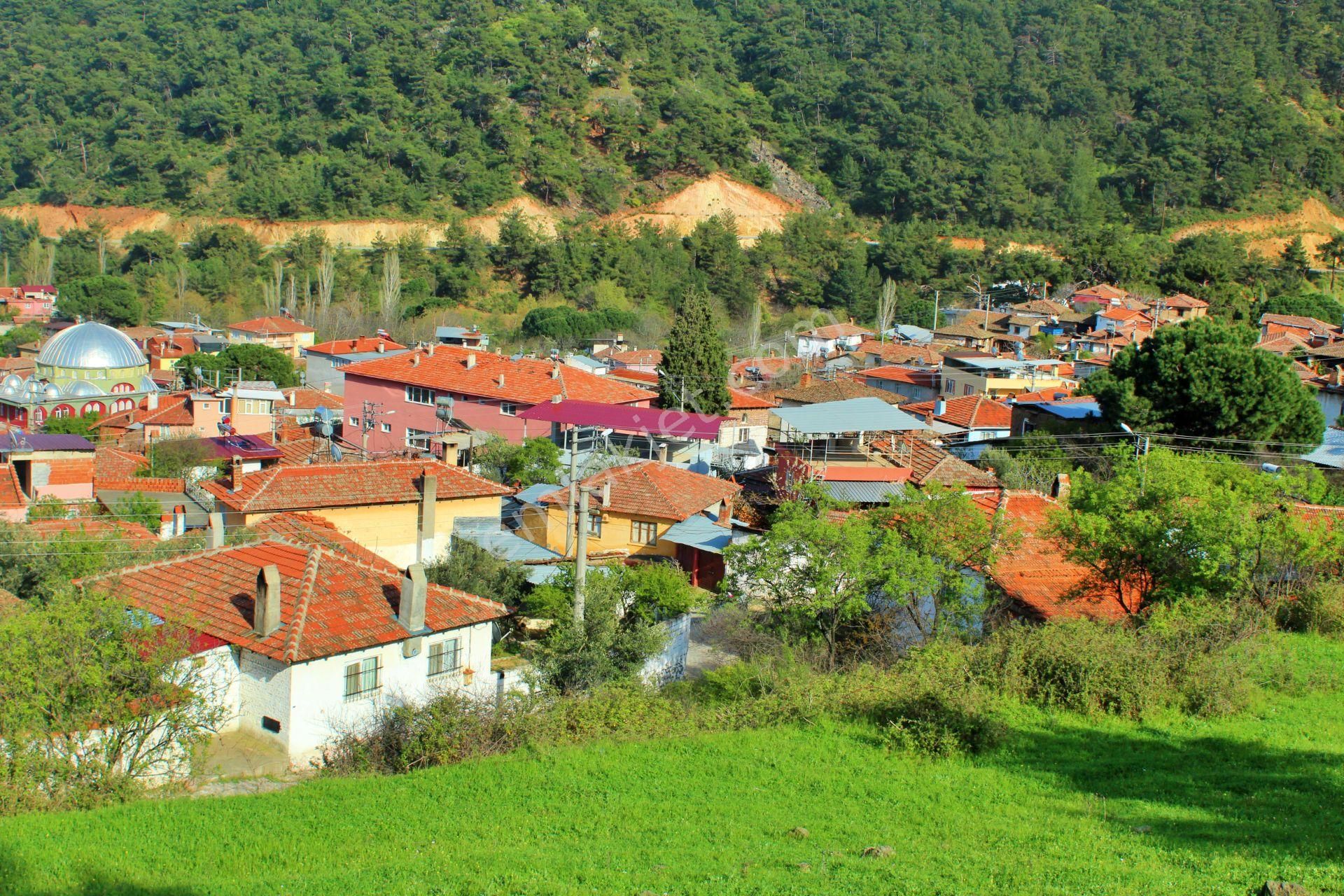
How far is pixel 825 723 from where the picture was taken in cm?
1299

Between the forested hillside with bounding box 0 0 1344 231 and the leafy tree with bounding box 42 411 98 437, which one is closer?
the leafy tree with bounding box 42 411 98 437

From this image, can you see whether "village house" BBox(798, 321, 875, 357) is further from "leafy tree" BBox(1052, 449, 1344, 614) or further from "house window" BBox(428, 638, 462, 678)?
"house window" BBox(428, 638, 462, 678)

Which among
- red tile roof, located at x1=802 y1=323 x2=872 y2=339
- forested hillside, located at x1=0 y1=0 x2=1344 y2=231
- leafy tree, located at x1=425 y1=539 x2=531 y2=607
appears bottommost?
leafy tree, located at x1=425 y1=539 x2=531 y2=607

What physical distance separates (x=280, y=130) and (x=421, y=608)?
81.3m

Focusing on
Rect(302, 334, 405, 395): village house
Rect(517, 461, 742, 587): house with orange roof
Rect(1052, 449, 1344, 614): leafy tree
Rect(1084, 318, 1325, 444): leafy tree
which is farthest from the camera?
Rect(302, 334, 405, 395): village house

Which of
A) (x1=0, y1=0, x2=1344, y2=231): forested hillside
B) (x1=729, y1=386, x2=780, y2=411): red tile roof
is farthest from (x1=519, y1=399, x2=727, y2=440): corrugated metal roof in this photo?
(x1=0, y1=0, x2=1344, y2=231): forested hillside

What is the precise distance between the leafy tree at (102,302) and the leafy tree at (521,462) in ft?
145

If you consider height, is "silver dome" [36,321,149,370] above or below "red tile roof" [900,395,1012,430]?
below

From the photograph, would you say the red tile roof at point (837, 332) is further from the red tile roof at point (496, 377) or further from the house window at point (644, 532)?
the house window at point (644, 532)

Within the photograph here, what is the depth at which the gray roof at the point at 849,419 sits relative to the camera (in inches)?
1014

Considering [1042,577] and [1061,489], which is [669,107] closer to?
[1061,489]

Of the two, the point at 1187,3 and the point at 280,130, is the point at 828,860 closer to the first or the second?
the point at 280,130

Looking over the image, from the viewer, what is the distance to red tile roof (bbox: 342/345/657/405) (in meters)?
35.1

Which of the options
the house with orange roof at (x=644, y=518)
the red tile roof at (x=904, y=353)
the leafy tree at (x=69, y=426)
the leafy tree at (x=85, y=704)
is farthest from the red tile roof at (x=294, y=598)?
the red tile roof at (x=904, y=353)
